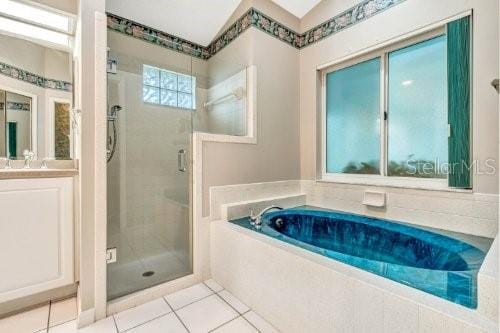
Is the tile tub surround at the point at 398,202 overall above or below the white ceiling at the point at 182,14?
below

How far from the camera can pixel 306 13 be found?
2672 mm

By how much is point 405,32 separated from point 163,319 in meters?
2.80

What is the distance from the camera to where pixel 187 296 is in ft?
5.91

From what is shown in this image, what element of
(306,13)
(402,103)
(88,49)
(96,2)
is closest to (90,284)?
(88,49)

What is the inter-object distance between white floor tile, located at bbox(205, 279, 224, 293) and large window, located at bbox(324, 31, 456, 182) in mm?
1654

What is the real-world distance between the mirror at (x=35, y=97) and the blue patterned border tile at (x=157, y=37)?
44cm

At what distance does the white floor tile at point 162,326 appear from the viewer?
1.43 meters

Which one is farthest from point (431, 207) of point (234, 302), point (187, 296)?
point (187, 296)

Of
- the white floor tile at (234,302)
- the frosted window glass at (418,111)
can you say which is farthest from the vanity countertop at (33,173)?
the frosted window glass at (418,111)

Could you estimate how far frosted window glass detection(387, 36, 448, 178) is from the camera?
1.88 metres

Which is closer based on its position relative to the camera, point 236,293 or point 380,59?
point 236,293

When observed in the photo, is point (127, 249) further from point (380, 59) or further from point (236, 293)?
point (380, 59)

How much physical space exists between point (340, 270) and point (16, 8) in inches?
106

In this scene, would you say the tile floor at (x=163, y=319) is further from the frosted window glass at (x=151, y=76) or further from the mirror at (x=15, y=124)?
the frosted window glass at (x=151, y=76)
